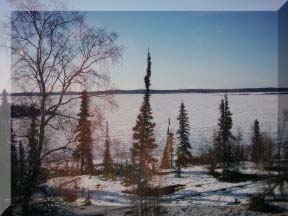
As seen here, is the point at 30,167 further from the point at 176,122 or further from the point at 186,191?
the point at 176,122

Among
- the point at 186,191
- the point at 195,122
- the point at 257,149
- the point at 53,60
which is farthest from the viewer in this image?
the point at 195,122

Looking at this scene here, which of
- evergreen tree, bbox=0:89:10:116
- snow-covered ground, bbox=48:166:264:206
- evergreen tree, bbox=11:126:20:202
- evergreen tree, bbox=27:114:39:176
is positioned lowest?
snow-covered ground, bbox=48:166:264:206

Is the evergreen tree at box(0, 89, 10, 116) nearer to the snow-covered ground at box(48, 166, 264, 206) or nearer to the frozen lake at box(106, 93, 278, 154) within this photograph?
the snow-covered ground at box(48, 166, 264, 206)

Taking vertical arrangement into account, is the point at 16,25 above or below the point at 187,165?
above

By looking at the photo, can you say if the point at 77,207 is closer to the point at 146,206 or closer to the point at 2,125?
the point at 146,206

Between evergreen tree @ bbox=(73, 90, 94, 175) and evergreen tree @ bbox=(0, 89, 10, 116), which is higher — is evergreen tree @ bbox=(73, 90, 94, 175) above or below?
below

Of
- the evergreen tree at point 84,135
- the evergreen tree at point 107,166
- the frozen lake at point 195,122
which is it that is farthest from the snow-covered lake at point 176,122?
the evergreen tree at point 84,135

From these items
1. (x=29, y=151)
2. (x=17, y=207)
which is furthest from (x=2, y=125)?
(x=17, y=207)

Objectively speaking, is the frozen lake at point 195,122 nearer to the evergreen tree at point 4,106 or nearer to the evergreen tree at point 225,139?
the evergreen tree at point 225,139

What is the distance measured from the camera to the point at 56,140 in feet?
21.0

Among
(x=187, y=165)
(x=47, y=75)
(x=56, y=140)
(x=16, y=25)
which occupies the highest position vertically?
(x=16, y=25)

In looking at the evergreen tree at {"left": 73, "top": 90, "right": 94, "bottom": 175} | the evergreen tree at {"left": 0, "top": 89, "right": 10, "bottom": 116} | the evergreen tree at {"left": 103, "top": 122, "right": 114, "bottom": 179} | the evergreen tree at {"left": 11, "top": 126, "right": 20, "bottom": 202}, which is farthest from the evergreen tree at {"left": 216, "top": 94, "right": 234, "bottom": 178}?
the evergreen tree at {"left": 11, "top": 126, "right": 20, "bottom": 202}

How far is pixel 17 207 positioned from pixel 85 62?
2.45 metres

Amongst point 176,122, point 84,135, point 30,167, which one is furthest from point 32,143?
point 176,122
